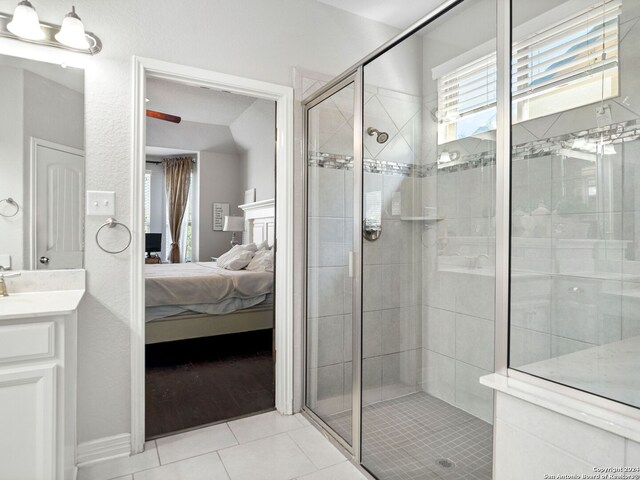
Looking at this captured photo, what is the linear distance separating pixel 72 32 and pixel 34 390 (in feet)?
5.04

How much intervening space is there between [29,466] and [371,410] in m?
1.51

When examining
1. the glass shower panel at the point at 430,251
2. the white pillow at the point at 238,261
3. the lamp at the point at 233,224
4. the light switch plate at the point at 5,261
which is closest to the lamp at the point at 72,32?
the light switch plate at the point at 5,261

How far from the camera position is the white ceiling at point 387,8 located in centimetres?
252

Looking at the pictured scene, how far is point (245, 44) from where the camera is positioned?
90.0 inches

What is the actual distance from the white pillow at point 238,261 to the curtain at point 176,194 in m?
2.80

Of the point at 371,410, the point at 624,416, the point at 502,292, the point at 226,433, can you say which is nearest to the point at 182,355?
the point at 226,433

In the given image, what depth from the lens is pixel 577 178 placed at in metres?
1.70

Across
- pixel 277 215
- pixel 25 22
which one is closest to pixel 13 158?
pixel 25 22

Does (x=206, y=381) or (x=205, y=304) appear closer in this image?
(x=206, y=381)

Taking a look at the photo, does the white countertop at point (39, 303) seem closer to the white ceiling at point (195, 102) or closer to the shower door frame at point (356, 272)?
the shower door frame at point (356, 272)

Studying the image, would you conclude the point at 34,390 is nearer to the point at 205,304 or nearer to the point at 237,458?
the point at 237,458

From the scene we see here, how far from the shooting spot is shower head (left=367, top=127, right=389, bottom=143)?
2.16 m

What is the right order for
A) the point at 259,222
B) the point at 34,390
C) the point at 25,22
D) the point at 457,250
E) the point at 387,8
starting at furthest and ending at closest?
1. the point at 259,222
2. the point at 387,8
3. the point at 457,250
4. the point at 25,22
5. the point at 34,390

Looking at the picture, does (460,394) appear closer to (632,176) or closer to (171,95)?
(632,176)
